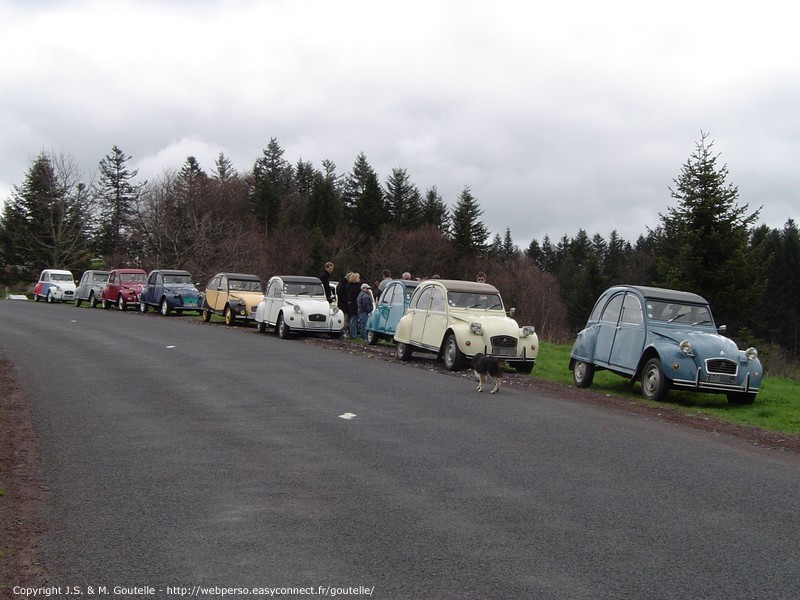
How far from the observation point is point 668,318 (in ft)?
49.6

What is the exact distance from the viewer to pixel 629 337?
1520 cm

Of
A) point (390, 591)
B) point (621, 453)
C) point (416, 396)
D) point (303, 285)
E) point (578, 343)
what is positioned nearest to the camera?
point (390, 591)

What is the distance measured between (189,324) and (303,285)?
235 inches

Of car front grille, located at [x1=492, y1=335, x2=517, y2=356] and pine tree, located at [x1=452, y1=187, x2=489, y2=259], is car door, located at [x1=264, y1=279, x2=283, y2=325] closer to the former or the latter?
car front grille, located at [x1=492, y1=335, x2=517, y2=356]

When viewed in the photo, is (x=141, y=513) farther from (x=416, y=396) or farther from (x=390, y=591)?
(x=416, y=396)

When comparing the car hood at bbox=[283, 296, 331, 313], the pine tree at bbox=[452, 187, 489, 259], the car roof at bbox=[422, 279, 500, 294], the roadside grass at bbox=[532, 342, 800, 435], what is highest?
the pine tree at bbox=[452, 187, 489, 259]

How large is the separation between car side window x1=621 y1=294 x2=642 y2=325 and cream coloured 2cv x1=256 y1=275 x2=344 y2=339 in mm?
11393

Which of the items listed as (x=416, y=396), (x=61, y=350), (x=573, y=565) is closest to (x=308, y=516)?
(x=573, y=565)

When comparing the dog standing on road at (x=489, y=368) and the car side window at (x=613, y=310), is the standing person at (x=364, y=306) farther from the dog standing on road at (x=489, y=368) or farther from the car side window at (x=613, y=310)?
the dog standing on road at (x=489, y=368)

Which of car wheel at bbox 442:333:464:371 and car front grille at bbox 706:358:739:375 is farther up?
car front grille at bbox 706:358:739:375

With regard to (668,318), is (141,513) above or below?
below

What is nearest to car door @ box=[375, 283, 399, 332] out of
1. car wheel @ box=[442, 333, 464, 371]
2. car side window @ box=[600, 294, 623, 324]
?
car wheel @ box=[442, 333, 464, 371]

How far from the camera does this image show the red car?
38438 mm

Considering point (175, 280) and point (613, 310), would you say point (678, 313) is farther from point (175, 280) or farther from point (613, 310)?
point (175, 280)
